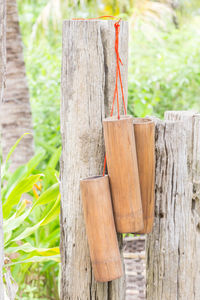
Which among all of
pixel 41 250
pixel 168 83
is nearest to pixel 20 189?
pixel 41 250

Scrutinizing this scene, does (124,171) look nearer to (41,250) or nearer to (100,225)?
(100,225)

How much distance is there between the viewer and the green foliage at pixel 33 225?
5.39ft

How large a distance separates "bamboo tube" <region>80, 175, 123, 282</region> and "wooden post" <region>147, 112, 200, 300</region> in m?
0.18

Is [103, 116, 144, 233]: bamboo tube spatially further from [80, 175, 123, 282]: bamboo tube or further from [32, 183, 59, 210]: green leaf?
[32, 183, 59, 210]: green leaf

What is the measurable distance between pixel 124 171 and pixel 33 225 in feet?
3.38

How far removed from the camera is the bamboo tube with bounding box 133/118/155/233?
→ 3.84 ft

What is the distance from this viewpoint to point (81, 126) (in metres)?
1.20

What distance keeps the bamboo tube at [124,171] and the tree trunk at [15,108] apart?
1.93 meters

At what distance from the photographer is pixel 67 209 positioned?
1227mm

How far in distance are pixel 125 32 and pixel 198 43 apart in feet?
13.0

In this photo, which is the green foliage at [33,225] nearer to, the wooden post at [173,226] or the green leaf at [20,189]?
the green leaf at [20,189]

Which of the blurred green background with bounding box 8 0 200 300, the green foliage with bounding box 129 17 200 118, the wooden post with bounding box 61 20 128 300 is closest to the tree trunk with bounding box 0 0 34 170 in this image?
the blurred green background with bounding box 8 0 200 300

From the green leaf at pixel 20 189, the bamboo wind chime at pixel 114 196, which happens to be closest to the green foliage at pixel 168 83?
the green leaf at pixel 20 189

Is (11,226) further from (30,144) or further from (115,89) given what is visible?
(30,144)
